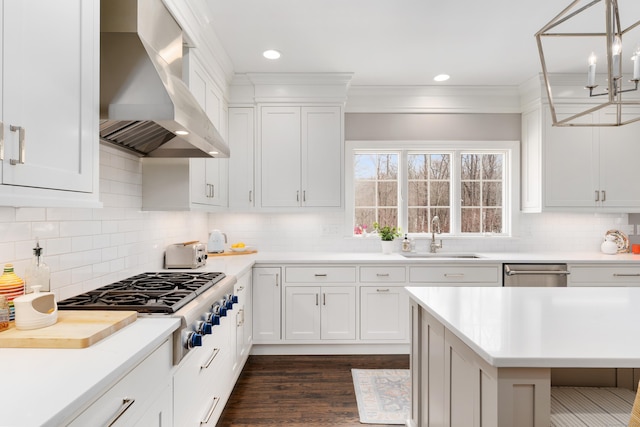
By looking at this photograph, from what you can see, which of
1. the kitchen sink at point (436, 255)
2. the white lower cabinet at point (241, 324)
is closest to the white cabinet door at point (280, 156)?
the white lower cabinet at point (241, 324)

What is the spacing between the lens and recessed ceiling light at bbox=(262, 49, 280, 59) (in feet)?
10.3

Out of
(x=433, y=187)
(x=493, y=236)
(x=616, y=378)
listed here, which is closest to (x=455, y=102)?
(x=433, y=187)

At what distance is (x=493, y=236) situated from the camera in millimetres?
4137

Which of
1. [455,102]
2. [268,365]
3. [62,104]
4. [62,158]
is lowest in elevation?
[268,365]

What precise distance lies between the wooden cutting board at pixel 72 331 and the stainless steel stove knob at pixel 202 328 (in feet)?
0.96

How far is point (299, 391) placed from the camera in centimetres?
277

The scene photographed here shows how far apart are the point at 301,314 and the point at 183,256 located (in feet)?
3.97

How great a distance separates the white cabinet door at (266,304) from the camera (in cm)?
342

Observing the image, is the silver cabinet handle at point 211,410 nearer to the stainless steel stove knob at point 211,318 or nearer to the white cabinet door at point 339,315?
the stainless steel stove knob at point 211,318

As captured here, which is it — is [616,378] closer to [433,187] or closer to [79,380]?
[79,380]

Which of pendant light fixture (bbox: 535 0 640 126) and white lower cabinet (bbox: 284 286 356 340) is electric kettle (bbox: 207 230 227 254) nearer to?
white lower cabinet (bbox: 284 286 356 340)

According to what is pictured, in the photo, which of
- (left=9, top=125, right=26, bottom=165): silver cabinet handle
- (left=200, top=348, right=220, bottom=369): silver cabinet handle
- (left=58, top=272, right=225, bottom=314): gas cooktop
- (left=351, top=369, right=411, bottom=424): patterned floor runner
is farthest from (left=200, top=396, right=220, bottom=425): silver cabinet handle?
(left=9, top=125, right=26, bottom=165): silver cabinet handle

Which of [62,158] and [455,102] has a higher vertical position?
[455,102]

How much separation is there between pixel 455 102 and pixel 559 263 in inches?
74.0
